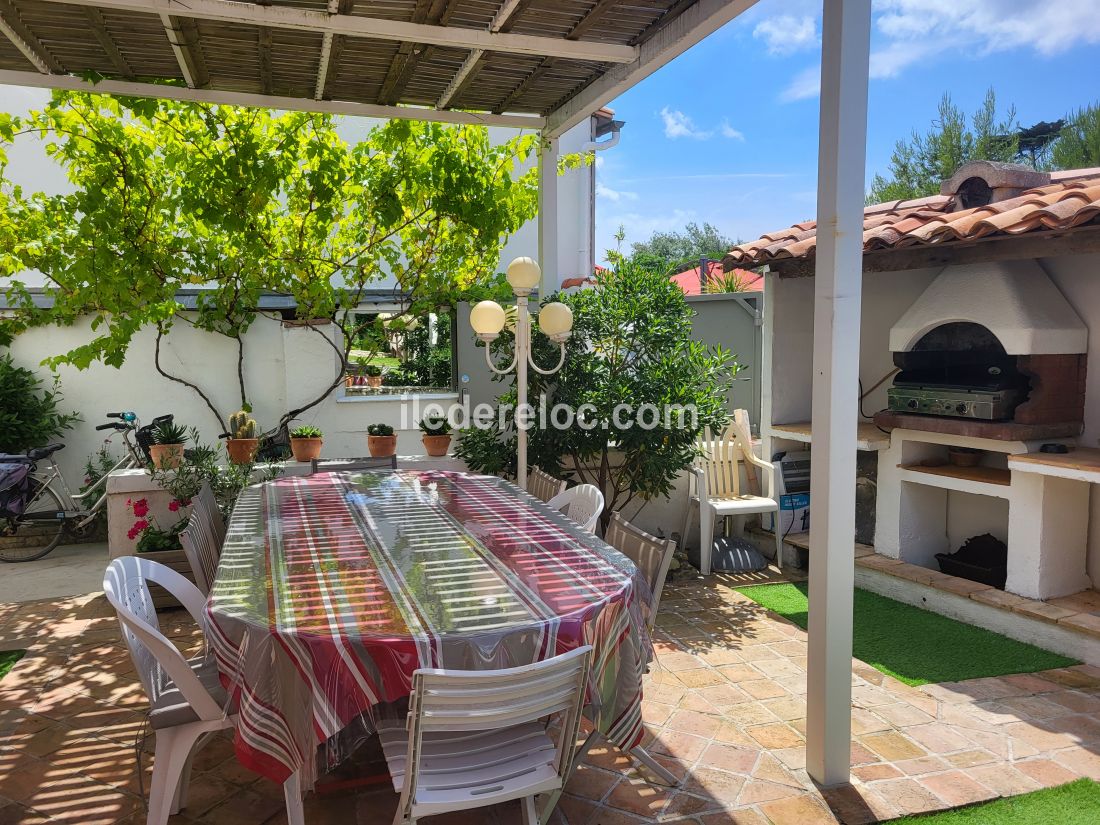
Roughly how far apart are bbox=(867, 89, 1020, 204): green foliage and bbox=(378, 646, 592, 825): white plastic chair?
1658cm

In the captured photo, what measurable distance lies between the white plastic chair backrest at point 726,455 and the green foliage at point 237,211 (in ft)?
8.36

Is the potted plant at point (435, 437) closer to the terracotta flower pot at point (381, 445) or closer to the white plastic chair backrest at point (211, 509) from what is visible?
the terracotta flower pot at point (381, 445)

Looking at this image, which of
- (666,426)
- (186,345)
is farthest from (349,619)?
(186,345)

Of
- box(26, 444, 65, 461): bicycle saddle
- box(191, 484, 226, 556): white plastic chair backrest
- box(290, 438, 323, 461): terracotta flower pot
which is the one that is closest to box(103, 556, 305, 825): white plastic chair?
box(191, 484, 226, 556): white plastic chair backrest

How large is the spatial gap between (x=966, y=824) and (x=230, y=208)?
5930 millimetres

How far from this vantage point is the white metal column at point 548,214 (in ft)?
19.4

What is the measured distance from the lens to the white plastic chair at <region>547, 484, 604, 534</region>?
13.1ft

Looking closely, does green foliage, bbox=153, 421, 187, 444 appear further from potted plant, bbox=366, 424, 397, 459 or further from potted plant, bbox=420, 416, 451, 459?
potted plant, bbox=420, 416, 451, 459

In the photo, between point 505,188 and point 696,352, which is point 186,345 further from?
point 696,352

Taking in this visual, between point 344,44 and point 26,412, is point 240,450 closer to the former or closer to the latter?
point 26,412

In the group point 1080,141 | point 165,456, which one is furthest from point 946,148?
point 165,456

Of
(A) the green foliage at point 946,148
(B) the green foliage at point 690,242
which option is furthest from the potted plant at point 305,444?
(B) the green foliage at point 690,242

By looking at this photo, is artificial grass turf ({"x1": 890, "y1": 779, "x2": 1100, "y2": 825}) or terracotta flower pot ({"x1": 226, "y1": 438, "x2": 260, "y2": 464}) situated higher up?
terracotta flower pot ({"x1": 226, "y1": 438, "x2": 260, "y2": 464})

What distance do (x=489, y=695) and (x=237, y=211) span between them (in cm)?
509
